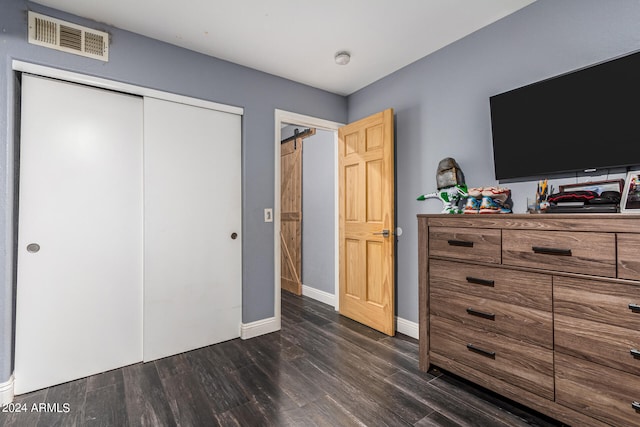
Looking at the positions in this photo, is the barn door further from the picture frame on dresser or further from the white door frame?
the picture frame on dresser

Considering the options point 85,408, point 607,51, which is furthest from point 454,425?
point 607,51

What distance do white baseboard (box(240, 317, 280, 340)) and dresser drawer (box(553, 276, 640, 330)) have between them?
2251mm

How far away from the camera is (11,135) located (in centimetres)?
190

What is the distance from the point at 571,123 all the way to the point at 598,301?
105cm

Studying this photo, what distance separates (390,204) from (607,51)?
1.70m

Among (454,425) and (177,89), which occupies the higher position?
(177,89)

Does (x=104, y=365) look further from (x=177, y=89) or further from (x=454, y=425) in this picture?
(x=454, y=425)

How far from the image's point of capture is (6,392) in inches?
73.6

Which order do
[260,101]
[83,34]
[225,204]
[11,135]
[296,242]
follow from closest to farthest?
[11,135]
[83,34]
[225,204]
[260,101]
[296,242]

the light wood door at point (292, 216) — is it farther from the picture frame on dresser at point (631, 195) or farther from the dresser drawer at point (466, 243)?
the picture frame on dresser at point (631, 195)

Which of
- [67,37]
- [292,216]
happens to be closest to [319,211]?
[292,216]

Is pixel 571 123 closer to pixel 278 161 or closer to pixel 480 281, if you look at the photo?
pixel 480 281

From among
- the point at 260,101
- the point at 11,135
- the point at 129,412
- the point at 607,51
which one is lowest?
the point at 129,412

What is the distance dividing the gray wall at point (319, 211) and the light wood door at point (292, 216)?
10cm
